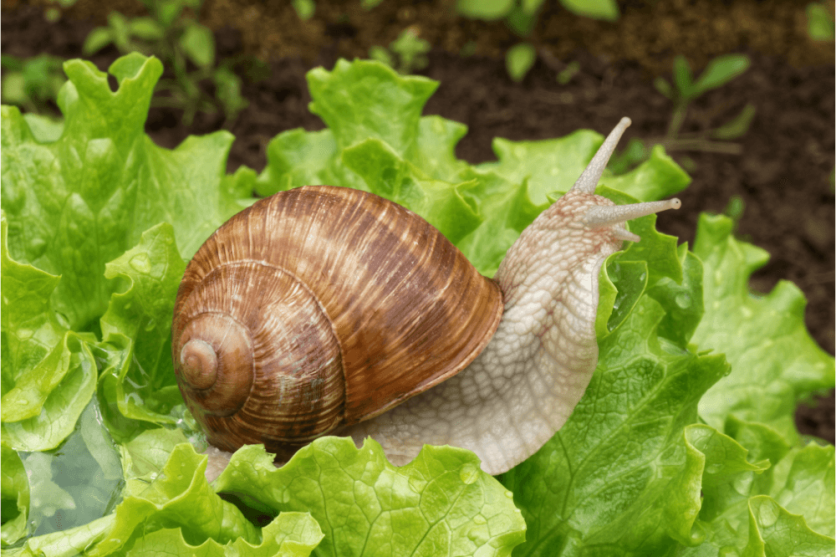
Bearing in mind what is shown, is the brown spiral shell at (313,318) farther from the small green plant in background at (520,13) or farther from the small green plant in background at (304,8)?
the small green plant in background at (304,8)

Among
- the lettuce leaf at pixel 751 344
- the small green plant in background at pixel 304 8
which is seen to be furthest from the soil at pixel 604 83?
the lettuce leaf at pixel 751 344

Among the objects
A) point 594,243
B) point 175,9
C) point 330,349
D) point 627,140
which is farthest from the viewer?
point 627,140

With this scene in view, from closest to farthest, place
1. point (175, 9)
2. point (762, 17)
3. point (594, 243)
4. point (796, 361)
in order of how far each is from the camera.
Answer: point (594, 243), point (796, 361), point (175, 9), point (762, 17)

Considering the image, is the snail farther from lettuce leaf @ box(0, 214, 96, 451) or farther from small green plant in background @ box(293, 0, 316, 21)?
small green plant in background @ box(293, 0, 316, 21)

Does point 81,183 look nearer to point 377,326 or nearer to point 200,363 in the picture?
point 200,363

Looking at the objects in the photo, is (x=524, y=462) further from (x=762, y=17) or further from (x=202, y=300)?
(x=762, y=17)

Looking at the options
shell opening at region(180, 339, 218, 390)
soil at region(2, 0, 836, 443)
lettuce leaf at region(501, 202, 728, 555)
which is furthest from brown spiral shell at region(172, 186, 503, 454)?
soil at region(2, 0, 836, 443)

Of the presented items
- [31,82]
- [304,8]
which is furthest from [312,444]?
[304,8]

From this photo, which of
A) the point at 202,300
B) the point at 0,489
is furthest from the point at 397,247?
the point at 0,489
